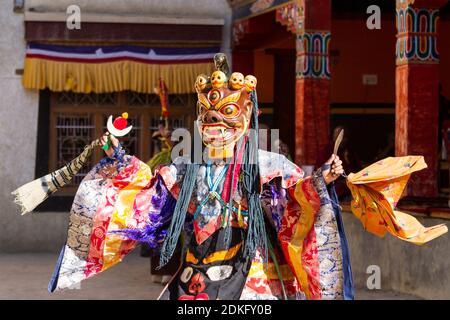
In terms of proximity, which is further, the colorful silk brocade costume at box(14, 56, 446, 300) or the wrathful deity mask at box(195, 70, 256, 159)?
the wrathful deity mask at box(195, 70, 256, 159)

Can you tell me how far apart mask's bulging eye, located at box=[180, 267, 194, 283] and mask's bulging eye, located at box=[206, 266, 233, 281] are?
0.09m

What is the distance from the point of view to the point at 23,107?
13664mm

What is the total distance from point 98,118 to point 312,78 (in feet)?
11.6

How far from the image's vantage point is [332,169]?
538 centimetres

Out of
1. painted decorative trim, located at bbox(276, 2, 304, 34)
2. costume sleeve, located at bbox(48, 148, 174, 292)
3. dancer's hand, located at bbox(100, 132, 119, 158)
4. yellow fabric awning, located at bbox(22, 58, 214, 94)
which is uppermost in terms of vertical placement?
painted decorative trim, located at bbox(276, 2, 304, 34)

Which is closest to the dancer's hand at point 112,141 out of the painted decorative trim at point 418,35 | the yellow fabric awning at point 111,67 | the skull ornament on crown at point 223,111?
the skull ornament on crown at point 223,111

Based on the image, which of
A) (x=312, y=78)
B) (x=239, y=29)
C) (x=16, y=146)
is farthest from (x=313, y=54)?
(x=16, y=146)

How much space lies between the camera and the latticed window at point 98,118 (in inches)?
541

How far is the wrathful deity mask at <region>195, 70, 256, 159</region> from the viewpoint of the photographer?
5.78 metres

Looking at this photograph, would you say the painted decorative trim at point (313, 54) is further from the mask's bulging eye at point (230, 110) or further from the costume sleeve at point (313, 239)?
the costume sleeve at point (313, 239)

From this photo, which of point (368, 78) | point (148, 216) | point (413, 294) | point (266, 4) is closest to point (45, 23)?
point (266, 4)

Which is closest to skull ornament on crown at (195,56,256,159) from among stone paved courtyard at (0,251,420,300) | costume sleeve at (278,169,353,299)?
costume sleeve at (278,169,353,299)

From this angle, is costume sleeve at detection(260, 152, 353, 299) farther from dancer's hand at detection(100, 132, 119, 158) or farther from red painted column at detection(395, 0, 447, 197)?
red painted column at detection(395, 0, 447, 197)

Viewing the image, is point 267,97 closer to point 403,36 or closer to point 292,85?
point 292,85
